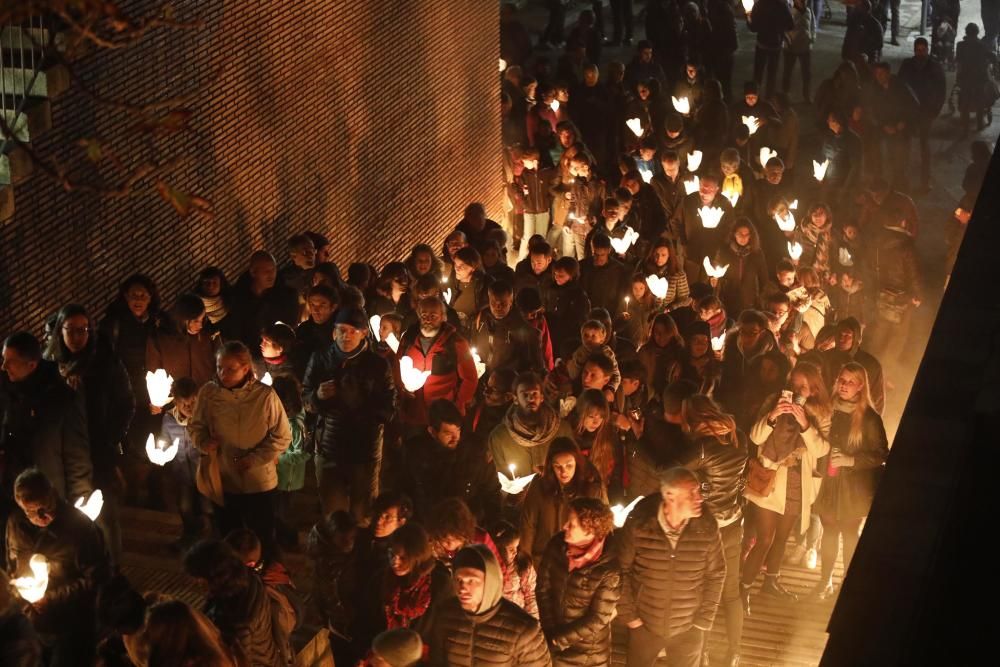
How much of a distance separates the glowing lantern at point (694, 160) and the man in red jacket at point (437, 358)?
7.80 m

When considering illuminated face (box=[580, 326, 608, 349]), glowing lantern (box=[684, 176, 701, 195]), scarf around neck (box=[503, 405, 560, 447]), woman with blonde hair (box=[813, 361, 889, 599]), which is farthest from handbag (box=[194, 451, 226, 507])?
glowing lantern (box=[684, 176, 701, 195])

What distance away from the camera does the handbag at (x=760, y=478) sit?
9820 mm

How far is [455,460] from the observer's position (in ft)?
31.9

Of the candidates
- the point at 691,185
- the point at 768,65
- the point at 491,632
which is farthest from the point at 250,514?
the point at 768,65

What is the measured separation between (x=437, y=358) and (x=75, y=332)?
2.59m

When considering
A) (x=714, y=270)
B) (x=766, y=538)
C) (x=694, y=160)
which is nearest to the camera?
(x=766, y=538)

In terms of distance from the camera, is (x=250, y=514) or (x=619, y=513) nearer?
(x=619, y=513)

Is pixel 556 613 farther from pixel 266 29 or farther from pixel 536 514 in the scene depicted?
pixel 266 29

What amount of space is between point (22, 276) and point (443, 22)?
7791 millimetres

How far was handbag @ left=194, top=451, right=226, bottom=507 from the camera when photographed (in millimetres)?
9188

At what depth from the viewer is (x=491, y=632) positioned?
23.6 feet

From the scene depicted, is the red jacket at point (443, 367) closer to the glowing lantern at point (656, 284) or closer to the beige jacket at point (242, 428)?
the beige jacket at point (242, 428)

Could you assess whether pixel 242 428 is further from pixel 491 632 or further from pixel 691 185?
pixel 691 185

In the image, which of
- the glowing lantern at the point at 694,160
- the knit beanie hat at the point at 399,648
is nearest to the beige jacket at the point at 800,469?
the knit beanie hat at the point at 399,648
